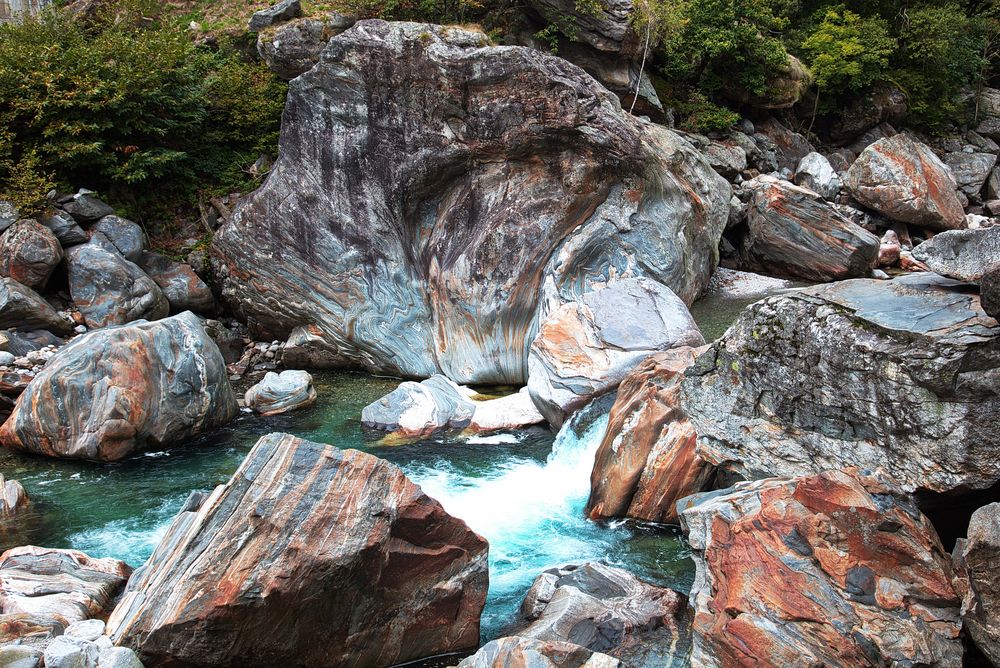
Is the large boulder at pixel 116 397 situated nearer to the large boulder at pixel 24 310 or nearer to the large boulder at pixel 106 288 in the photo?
the large boulder at pixel 24 310

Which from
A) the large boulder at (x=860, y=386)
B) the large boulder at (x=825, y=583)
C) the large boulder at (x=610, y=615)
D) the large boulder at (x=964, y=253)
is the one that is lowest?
the large boulder at (x=610, y=615)

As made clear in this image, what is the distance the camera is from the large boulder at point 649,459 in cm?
793

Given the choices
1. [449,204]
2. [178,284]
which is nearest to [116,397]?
[178,284]

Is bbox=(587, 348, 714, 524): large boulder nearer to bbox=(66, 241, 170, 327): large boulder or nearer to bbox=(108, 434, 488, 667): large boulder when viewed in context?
bbox=(108, 434, 488, 667): large boulder

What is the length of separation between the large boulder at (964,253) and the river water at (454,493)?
3.51m

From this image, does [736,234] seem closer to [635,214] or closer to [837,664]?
[635,214]

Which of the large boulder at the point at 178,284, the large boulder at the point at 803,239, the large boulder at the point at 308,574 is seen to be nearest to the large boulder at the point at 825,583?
the large boulder at the point at 308,574

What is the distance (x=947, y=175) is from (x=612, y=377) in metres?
14.8

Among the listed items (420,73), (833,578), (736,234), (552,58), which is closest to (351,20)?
(420,73)

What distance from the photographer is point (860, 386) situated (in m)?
5.48

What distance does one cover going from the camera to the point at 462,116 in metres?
12.8

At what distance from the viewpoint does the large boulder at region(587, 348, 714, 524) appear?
793 cm

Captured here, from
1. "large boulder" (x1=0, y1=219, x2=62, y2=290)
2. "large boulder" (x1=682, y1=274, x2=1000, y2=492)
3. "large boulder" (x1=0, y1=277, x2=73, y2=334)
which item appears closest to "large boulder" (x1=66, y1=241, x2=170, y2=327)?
"large boulder" (x1=0, y1=219, x2=62, y2=290)

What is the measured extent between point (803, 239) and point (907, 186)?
3.96m
